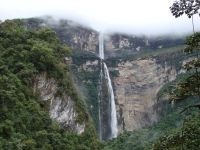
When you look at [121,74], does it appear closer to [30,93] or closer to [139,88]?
[139,88]

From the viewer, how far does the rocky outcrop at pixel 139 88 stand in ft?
315

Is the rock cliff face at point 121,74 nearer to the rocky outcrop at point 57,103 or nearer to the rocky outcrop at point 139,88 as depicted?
the rocky outcrop at point 139,88

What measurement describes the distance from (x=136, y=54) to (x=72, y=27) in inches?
545

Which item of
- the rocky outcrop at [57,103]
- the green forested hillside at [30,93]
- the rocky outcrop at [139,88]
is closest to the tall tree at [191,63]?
the green forested hillside at [30,93]

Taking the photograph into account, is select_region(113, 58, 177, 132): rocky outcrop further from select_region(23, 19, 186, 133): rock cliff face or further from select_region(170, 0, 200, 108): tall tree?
select_region(170, 0, 200, 108): tall tree

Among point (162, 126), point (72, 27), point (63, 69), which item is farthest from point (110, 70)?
point (63, 69)

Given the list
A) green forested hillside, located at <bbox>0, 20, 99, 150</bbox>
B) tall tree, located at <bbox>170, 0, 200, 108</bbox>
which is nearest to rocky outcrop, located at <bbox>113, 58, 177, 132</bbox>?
green forested hillside, located at <bbox>0, 20, 99, 150</bbox>

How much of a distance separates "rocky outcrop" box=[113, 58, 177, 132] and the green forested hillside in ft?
160

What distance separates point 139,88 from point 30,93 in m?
60.0

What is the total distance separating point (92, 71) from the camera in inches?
3755

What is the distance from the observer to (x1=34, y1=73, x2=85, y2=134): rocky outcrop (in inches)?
1671

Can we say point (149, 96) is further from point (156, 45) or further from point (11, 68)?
point (11, 68)

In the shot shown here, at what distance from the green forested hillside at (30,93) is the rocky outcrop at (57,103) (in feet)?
1.59

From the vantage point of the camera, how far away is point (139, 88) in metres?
99.6
